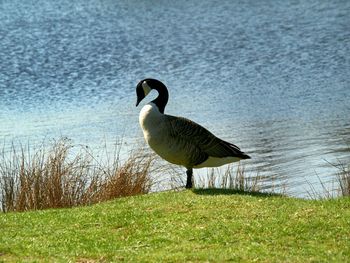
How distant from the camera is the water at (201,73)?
2303 cm

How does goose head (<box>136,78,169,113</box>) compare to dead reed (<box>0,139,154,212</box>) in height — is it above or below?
above

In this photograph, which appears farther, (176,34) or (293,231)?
(176,34)

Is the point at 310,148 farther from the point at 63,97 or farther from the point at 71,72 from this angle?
the point at 71,72

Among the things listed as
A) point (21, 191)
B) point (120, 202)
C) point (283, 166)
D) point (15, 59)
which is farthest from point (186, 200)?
point (15, 59)

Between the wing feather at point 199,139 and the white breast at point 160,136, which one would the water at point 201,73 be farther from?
the white breast at point 160,136

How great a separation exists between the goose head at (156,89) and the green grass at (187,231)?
1.91m

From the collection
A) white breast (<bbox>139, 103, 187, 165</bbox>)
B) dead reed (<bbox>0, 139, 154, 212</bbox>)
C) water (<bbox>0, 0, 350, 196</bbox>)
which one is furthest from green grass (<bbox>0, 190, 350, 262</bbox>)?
water (<bbox>0, 0, 350, 196</bbox>)

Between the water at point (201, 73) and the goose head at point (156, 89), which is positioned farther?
the water at point (201, 73)

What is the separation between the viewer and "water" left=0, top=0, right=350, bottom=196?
75.6 feet

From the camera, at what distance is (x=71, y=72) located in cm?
3406

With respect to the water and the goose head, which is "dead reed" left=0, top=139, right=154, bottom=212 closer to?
the goose head

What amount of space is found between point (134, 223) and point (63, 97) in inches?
741

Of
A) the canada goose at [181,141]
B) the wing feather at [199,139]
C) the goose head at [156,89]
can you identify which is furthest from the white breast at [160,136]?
the goose head at [156,89]

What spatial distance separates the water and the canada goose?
3831 mm
